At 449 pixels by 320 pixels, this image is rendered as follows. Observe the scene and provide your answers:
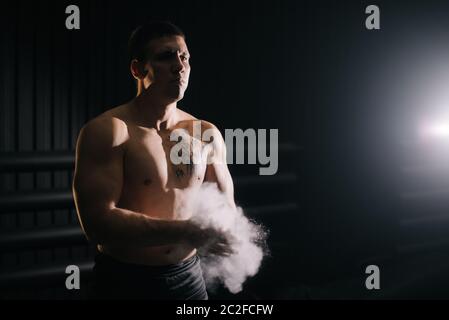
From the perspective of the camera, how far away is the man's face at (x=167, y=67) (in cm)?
184

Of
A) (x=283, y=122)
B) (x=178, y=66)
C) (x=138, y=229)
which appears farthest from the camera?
(x=283, y=122)

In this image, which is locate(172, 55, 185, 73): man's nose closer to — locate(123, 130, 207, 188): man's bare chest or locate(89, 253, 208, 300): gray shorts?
locate(123, 130, 207, 188): man's bare chest

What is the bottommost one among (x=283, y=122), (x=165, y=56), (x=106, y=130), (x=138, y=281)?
(x=138, y=281)

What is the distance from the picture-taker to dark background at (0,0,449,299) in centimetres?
297

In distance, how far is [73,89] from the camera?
306cm

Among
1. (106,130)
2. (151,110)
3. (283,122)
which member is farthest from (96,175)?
(283,122)

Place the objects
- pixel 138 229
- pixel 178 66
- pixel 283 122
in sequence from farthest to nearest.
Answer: pixel 283 122, pixel 178 66, pixel 138 229

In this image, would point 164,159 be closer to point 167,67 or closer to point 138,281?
point 167,67

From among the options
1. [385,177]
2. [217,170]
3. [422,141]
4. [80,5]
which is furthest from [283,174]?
[217,170]

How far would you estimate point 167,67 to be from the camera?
6.03 ft

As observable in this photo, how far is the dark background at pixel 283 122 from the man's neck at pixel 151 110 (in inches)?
49.6

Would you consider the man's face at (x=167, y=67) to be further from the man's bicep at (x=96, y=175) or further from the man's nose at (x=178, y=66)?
the man's bicep at (x=96, y=175)

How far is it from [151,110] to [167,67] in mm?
155

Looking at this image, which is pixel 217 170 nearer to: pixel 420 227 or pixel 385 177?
pixel 385 177
